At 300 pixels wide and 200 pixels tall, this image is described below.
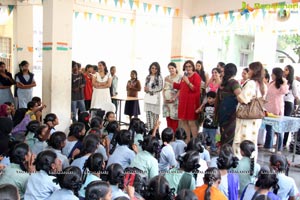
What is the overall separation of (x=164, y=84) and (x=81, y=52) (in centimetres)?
536

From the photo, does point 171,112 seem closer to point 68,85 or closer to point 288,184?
point 68,85

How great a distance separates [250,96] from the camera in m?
4.18

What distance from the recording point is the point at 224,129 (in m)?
4.67

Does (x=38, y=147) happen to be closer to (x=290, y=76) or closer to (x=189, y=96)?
(x=189, y=96)

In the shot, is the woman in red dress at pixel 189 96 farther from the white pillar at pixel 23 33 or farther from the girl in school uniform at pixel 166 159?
the white pillar at pixel 23 33

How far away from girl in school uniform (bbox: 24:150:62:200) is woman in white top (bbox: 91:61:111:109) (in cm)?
389

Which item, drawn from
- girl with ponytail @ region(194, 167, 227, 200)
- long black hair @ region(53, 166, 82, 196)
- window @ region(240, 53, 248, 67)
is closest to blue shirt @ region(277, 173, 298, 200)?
girl with ponytail @ region(194, 167, 227, 200)

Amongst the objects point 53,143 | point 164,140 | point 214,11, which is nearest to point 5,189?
point 53,143

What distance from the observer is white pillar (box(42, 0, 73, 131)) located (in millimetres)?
5922

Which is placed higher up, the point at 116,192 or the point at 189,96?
the point at 189,96

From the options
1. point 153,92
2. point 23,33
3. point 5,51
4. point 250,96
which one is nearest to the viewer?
point 250,96

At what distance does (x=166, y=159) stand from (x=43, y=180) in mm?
1342

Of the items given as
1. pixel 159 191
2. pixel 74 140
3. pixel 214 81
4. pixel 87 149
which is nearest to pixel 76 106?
pixel 214 81

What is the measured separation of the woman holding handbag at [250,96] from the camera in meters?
4.16
